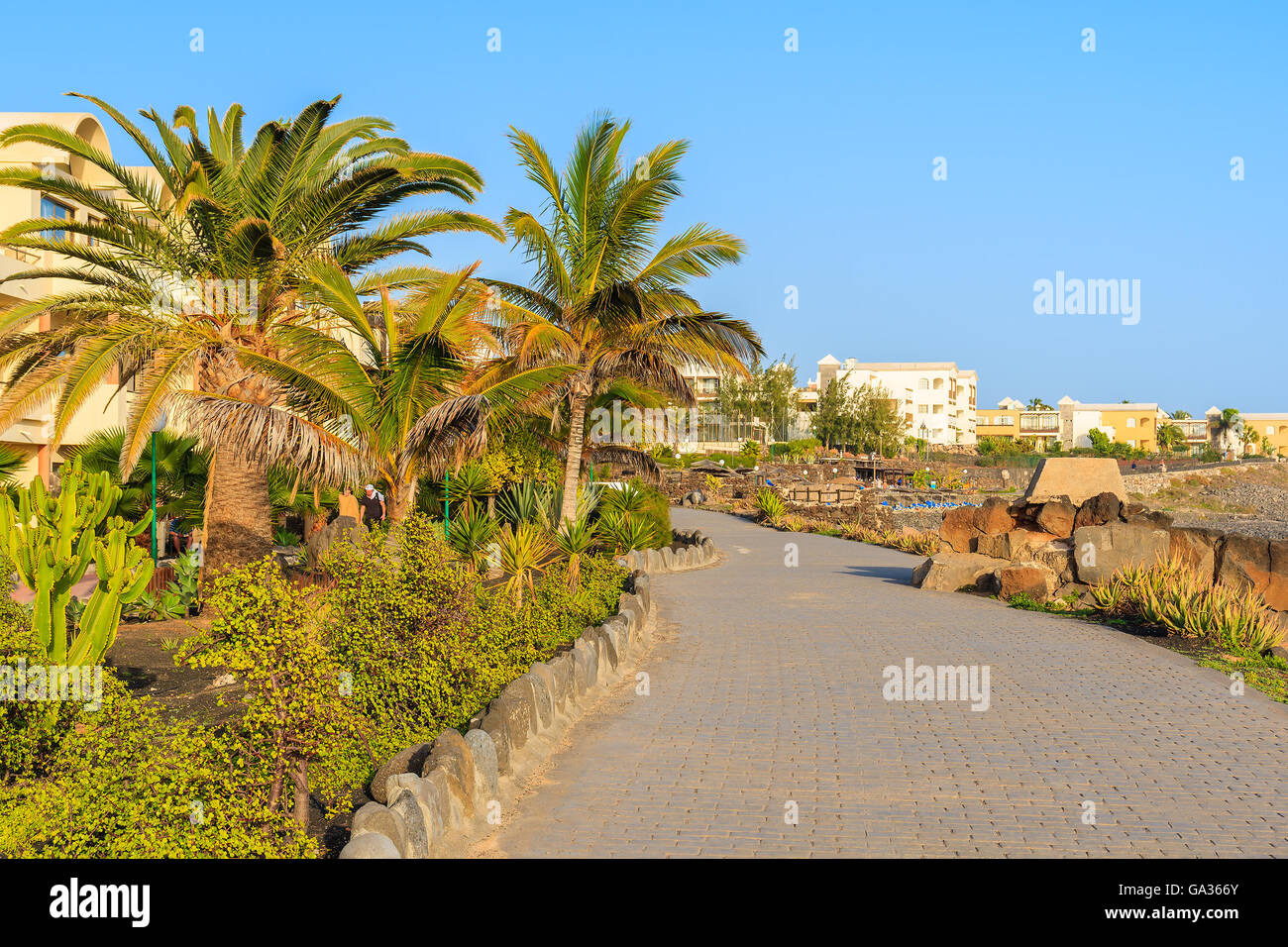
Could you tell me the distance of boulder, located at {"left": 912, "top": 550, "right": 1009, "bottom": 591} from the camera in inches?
625

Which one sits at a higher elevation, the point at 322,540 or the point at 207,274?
the point at 207,274

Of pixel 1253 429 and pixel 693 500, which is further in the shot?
pixel 1253 429

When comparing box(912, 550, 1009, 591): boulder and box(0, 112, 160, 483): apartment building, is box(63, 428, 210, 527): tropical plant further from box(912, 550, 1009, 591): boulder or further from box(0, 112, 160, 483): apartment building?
box(912, 550, 1009, 591): boulder

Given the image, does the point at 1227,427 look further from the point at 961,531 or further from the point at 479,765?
the point at 479,765

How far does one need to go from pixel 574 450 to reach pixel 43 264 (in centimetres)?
1212

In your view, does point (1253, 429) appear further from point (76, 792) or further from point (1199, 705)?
point (76, 792)

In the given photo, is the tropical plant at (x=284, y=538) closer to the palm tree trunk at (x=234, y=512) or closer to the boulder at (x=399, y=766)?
the palm tree trunk at (x=234, y=512)

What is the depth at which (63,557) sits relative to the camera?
25.0 ft

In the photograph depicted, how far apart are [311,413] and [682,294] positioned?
7.17 m

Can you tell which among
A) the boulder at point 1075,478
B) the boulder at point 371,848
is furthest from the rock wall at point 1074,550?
the boulder at point 371,848

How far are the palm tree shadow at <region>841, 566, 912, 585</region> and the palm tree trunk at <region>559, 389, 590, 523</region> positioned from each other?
19.3ft

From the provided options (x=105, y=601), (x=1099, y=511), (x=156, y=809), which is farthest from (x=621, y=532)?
(x=156, y=809)
